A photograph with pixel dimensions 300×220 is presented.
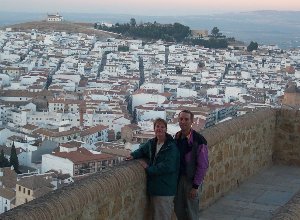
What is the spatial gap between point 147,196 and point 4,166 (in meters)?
24.3

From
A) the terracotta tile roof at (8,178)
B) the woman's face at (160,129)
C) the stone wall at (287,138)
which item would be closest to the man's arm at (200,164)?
the woman's face at (160,129)

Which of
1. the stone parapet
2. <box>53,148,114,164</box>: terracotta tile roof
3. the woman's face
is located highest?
the woman's face

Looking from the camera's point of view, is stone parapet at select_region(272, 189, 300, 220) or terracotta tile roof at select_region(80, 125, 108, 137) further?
terracotta tile roof at select_region(80, 125, 108, 137)

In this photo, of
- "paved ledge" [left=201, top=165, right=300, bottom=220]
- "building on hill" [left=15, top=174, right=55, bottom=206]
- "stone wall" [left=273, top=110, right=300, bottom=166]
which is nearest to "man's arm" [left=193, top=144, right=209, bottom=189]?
"paved ledge" [left=201, top=165, right=300, bottom=220]

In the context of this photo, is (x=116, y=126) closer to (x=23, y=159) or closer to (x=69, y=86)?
(x=23, y=159)

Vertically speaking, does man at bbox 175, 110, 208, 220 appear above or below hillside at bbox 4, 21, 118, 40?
above

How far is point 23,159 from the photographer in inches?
1142

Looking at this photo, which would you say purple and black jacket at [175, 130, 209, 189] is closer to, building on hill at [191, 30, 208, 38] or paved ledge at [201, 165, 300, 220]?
paved ledge at [201, 165, 300, 220]

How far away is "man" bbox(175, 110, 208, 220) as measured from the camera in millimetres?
3396

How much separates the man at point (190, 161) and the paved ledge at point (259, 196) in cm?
94

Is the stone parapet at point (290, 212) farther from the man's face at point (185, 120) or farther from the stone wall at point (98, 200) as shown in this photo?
the stone wall at point (98, 200)

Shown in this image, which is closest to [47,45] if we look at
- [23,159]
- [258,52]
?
[258,52]

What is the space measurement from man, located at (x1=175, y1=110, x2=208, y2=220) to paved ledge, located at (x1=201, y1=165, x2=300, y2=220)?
3.09 feet

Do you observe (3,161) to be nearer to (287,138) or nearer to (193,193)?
(287,138)
